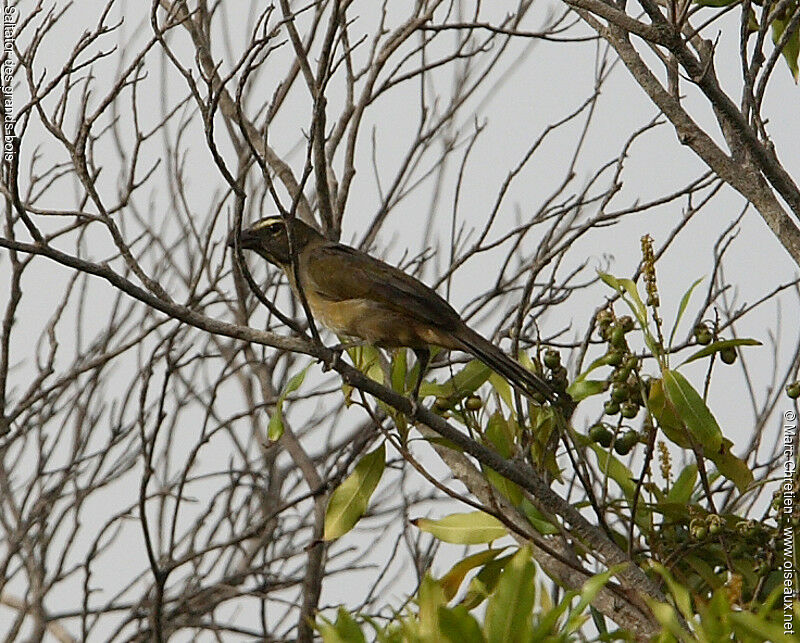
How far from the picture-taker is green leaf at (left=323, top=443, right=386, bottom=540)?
2.52 m

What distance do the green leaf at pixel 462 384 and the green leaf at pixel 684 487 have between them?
47 centimetres

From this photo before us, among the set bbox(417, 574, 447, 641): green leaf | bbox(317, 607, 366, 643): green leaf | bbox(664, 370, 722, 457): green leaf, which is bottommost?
bbox(417, 574, 447, 641): green leaf

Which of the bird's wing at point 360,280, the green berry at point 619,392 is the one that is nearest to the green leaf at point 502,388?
the green berry at point 619,392

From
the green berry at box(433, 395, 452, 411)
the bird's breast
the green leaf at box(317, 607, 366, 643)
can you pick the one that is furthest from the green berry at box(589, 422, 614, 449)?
the green leaf at box(317, 607, 366, 643)

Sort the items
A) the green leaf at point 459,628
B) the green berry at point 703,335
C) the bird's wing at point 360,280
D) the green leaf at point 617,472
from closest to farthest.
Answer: the green leaf at point 459,628 < the green berry at point 703,335 < the green leaf at point 617,472 < the bird's wing at point 360,280

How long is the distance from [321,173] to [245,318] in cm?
104

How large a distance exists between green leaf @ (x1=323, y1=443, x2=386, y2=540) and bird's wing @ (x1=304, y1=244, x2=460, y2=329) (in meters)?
0.77

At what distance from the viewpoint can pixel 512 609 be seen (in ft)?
4.52

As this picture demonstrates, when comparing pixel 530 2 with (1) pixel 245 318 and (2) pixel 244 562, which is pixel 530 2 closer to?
(1) pixel 245 318

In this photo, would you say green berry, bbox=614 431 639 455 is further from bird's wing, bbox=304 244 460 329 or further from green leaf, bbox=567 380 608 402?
bird's wing, bbox=304 244 460 329

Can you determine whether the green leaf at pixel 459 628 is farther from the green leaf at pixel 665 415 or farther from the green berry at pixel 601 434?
the green berry at pixel 601 434

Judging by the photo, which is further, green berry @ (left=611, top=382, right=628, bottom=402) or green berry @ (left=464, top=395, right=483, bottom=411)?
green berry @ (left=464, top=395, right=483, bottom=411)

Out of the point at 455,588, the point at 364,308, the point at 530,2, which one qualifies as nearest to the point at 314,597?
the point at 364,308

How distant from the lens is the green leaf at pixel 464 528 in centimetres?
234
